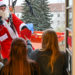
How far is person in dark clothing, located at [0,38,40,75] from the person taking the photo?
1586 millimetres

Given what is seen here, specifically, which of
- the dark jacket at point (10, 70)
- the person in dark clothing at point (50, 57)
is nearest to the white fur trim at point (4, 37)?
the person in dark clothing at point (50, 57)

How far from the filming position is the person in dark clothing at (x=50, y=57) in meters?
1.78

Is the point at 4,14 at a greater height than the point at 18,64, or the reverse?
the point at 4,14

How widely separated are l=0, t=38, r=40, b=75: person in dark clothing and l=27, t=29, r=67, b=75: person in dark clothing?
0.54 feet

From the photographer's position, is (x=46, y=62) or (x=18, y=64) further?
(x=46, y=62)

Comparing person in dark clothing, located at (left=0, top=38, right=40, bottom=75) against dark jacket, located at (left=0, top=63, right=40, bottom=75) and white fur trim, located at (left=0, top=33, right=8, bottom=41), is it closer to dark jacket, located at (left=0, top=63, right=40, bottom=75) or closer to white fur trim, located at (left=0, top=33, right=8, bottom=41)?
dark jacket, located at (left=0, top=63, right=40, bottom=75)

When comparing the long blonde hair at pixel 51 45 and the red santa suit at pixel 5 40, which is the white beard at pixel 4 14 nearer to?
the red santa suit at pixel 5 40

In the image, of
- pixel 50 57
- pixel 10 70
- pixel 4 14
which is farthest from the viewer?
pixel 4 14

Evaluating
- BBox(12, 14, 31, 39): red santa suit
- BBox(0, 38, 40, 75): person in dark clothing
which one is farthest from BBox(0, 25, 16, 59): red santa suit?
BBox(0, 38, 40, 75): person in dark clothing

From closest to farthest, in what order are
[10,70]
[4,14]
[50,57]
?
[10,70] → [50,57] → [4,14]

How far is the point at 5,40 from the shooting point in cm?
226

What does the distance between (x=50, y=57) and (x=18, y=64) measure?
1.15 feet

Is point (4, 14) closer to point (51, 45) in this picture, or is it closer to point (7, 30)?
point (7, 30)

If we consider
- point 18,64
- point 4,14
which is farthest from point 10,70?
point 4,14
